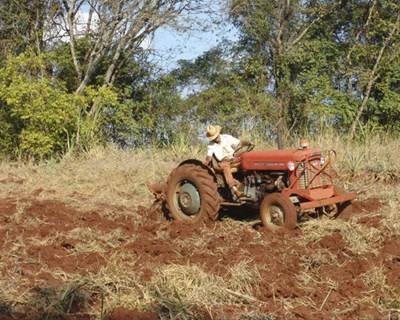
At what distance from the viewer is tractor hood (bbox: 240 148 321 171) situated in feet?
23.8

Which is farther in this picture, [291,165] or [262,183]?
[262,183]

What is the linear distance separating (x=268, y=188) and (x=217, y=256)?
5.58 feet

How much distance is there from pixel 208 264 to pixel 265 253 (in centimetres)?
61

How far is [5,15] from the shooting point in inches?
687

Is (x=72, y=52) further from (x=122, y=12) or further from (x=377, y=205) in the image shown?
(x=377, y=205)

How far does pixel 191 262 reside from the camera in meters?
5.76

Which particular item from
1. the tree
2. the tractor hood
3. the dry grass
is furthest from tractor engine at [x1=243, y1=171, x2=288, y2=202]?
the tree

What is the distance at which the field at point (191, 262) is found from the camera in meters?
4.59

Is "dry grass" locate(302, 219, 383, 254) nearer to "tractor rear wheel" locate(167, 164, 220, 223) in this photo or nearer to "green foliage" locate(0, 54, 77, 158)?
"tractor rear wheel" locate(167, 164, 220, 223)

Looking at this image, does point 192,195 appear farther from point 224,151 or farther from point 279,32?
point 279,32

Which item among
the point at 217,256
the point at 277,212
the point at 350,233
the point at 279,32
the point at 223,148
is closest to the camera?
the point at 217,256

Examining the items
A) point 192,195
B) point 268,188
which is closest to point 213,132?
point 192,195

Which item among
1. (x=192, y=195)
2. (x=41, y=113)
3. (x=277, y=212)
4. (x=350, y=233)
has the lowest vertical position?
(x=350, y=233)

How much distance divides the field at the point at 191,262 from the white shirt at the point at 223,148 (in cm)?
80
